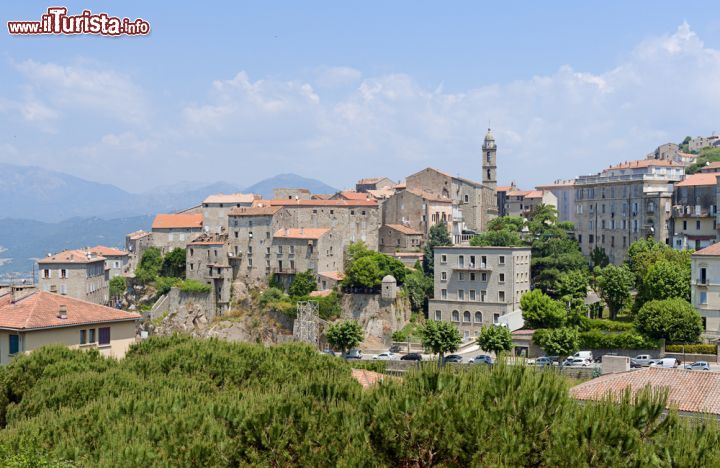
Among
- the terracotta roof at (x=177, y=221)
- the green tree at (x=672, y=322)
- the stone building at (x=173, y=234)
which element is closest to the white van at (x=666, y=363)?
the green tree at (x=672, y=322)

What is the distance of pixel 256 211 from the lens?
83062 mm

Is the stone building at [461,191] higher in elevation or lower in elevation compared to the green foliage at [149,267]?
higher

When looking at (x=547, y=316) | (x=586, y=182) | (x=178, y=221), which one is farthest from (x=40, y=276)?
(x=586, y=182)

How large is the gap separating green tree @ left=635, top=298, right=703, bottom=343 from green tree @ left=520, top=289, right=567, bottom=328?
6.87 m

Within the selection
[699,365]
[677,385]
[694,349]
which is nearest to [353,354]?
[694,349]

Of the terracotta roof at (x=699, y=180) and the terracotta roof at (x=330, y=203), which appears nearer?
the terracotta roof at (x=699, y=180)

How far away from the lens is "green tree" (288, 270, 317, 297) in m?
77.3

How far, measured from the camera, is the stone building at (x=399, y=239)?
8744 centimetres

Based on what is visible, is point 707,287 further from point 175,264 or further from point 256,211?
point 175,264

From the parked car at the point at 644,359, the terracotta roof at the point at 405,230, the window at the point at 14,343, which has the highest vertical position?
the terracotta roof at the point at 405,230

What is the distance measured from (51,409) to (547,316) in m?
42.0

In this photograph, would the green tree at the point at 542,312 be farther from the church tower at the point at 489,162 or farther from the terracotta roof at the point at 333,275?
the church tower at the point at 489,162

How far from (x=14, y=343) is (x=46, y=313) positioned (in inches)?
70.2

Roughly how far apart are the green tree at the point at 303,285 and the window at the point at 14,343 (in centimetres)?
4289
